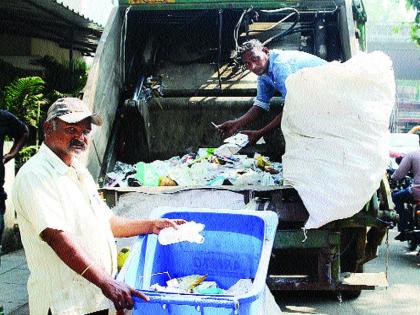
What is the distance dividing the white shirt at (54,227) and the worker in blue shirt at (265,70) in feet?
7.68

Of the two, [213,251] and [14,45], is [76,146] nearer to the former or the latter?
[213,251]

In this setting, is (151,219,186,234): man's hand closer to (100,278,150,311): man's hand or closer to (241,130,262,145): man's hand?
(100,278,150,311): man's hand

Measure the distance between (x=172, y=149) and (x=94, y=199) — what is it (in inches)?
119

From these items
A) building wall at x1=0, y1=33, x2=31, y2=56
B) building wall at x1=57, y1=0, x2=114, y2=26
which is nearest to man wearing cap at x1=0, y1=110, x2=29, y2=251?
building wall at x1=0, y1=33, x2=31, y2=56

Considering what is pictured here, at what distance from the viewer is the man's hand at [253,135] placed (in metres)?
4.99

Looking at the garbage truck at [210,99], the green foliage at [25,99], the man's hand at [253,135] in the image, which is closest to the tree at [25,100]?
the green foliage at [25,99]

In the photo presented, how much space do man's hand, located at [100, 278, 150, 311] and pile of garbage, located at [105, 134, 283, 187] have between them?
2.17 meters

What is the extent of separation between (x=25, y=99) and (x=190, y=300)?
19.3 ft

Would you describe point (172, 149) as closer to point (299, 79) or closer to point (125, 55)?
point (125, 55)

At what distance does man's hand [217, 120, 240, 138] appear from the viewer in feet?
16.8

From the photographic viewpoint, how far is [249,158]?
5.00 m

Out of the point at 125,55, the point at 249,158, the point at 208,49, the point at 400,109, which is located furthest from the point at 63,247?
the point at 400,109

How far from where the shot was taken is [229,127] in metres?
→ 5.17

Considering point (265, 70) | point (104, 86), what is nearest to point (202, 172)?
point (265, 70)
